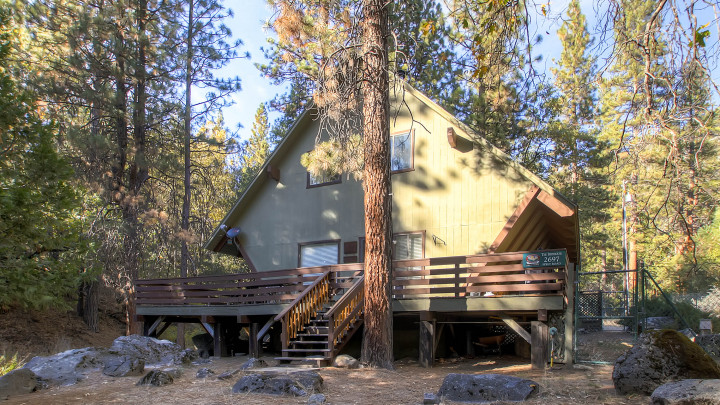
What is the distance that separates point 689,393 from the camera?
5441mm

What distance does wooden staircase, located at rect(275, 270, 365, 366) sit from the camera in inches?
420

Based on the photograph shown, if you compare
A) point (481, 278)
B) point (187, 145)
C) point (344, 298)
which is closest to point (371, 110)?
point (344, 298)

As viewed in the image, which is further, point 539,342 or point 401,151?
point 401,151

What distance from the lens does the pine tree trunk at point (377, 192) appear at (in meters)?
10.1

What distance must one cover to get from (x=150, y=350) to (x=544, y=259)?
8.32m

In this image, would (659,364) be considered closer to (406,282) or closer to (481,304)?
(481,304)

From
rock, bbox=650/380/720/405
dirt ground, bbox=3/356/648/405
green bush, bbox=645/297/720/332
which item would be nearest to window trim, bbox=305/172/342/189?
dirt ground, bbox=3/356/648/405

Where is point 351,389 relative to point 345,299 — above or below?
below

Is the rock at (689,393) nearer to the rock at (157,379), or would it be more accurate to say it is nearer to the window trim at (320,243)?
the rock at (157,379)

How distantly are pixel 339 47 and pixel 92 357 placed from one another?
731 cm

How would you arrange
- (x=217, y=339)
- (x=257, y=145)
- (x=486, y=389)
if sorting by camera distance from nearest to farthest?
(x=486, y=389)
(x=217, y=339)
(x=257, y=145)

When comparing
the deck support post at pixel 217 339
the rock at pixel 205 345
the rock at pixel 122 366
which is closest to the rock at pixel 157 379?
the rock at pixel 122 366

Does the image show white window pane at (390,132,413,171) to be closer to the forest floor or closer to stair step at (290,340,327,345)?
the forest floor

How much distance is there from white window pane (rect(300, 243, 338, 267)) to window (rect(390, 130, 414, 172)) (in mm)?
2762
